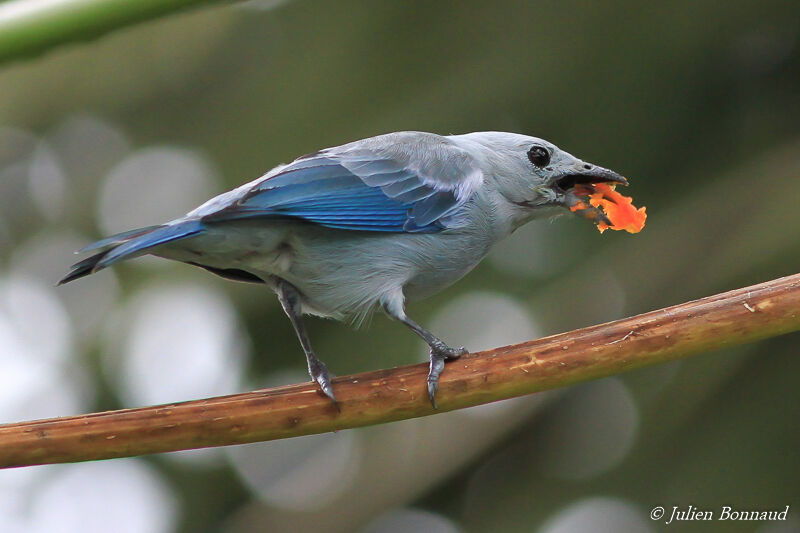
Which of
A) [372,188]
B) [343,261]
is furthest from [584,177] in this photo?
[343,261]

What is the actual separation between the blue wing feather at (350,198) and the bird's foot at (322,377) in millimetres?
545

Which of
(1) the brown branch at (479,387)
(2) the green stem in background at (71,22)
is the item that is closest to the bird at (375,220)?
(1) the brown branch at (479,387)

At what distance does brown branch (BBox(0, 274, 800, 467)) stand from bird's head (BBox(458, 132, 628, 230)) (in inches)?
51.4

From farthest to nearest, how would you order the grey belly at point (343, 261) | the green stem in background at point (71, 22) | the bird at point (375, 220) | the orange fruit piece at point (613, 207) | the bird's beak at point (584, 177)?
1. the bird's beak at point (584, 177)
2. the orange fruit piece at point (613, 207)
3. the grey belly at point (343, 261)
4. the bird at point (375, 220)
5. the green stem in background at point (71, 22)

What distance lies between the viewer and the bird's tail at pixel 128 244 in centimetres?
284

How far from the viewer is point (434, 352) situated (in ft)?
10.6

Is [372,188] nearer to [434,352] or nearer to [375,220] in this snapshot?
[375,220]

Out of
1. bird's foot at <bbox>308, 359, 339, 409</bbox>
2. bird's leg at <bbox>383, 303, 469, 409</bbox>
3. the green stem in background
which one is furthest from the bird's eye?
the green stem in background

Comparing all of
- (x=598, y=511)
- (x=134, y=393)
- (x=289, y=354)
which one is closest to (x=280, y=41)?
(x=289, y=354)

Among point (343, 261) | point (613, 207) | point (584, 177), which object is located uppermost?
point (584, 177)

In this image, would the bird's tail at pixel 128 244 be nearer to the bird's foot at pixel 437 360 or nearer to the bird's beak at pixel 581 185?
the bird's foot at pixel 437 360

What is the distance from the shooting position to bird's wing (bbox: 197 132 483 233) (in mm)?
3381

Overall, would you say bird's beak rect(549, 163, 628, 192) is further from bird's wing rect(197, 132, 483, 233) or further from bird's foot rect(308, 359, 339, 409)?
bird's foot rect(308, 359, 339, 409)

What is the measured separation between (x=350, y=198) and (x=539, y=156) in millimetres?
937
